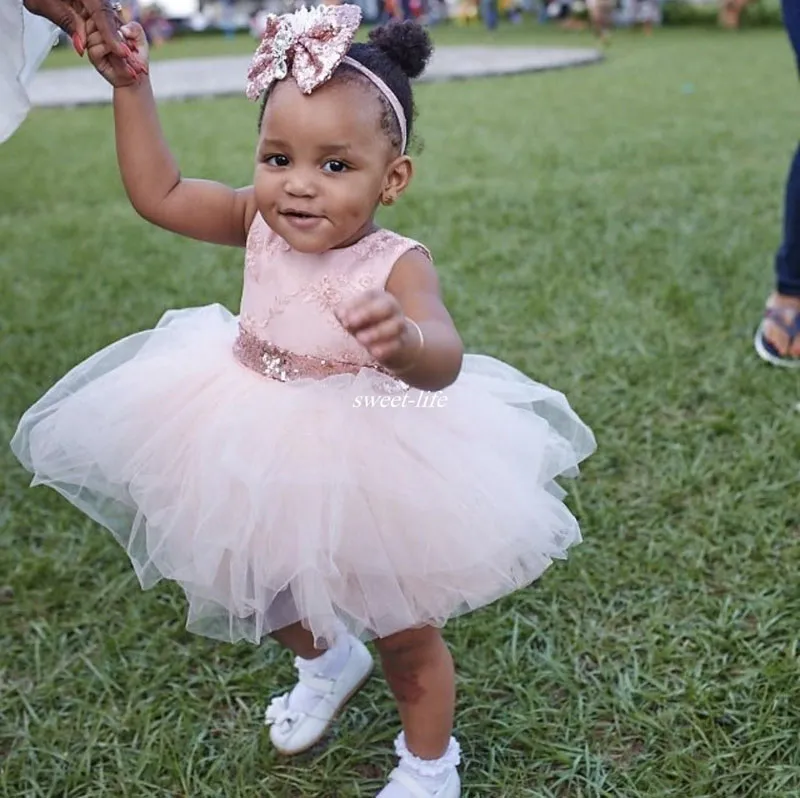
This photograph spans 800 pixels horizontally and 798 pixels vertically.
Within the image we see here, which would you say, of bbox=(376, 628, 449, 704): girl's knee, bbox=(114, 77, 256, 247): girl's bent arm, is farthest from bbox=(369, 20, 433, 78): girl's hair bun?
bbox=(376, 628, 449, 704): girl's knee

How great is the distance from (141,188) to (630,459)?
1.31m

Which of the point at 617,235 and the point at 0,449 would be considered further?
the point at 617,235

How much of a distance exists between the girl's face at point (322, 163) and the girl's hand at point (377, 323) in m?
0.26

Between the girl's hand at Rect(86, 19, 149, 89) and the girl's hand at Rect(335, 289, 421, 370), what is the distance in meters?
0.57

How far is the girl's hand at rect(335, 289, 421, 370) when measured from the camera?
1.00m

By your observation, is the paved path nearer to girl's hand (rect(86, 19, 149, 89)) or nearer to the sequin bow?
girl's hand (rect(86, 19, 149, 89))

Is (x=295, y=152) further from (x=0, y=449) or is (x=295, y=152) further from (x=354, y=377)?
(x=0, y=449)

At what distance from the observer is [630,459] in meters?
2.27

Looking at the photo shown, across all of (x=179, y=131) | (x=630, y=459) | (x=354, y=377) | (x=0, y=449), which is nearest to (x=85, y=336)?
(x=0, y=449)

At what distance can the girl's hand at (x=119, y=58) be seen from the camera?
1346 mm

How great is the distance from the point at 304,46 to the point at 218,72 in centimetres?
1142

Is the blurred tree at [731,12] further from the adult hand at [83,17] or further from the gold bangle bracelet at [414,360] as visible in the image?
the gold bangle bracelet at [414,360]

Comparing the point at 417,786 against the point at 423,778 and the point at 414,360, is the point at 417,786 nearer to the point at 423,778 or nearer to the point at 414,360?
the point at 423,778

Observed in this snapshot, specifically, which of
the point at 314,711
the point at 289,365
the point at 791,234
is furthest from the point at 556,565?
the point at 791,234
